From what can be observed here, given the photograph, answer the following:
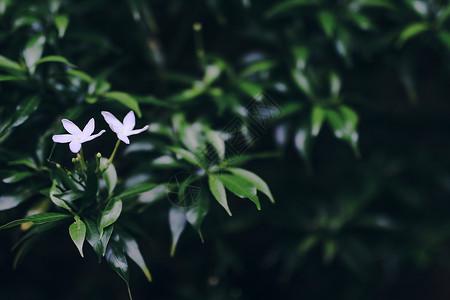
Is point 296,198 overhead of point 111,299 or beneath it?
overhead

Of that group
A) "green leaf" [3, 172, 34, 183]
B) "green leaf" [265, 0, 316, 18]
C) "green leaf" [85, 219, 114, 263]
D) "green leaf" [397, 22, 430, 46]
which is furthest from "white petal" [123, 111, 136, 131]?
"green leaf" [397, 22, 430, 46]

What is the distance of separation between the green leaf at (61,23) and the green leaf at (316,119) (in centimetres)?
77

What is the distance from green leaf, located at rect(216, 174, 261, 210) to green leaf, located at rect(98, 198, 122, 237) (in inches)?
10.1

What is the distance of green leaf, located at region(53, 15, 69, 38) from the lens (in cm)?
104

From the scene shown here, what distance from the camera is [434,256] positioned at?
1.66 metres

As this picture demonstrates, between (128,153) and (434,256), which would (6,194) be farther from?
(434,256)

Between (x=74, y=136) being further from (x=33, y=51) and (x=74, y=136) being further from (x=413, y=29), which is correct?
(x=413, y=29)

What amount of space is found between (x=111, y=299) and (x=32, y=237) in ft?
2.68

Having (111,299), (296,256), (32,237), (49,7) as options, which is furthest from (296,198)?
(49,7)

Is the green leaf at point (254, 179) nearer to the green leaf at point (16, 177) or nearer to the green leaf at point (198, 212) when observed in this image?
the green leaf at point (198, 212)

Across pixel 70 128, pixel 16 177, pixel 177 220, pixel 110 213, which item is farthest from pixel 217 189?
pixel 16 177

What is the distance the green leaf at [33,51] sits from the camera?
102cm

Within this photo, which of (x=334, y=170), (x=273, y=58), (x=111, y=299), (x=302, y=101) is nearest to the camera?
(x=302, y=101)

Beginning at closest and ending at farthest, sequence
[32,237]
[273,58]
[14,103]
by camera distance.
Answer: [32,237]
[14,103]
[273,58]
